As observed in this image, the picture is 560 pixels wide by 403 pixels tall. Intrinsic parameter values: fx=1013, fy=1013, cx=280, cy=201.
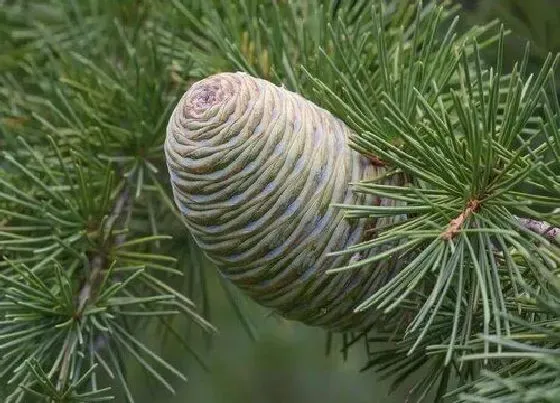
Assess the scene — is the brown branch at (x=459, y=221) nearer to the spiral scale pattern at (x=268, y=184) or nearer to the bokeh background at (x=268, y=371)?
the spiral scale pattern at (x=268, y=184)

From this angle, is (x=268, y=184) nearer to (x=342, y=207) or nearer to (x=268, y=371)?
(x=342, y=207)

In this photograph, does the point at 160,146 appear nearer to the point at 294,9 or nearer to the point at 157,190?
the point at 157,190

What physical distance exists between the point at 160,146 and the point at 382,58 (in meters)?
0.23

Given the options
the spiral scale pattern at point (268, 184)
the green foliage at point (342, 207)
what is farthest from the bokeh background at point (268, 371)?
the spiral scale pattern at point (268, 184)

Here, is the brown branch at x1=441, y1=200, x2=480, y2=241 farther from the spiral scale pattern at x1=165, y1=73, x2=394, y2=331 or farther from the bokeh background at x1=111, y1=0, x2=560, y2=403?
the bokeh background at x1=111, y1=0, x2=560, y2=403

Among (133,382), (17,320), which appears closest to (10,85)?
(17,320)

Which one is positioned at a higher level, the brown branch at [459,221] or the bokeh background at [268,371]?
the brown branch at [459,221]

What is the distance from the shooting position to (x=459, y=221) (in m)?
0.53

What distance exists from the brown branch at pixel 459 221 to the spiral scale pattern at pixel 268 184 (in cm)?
6

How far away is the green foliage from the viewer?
20.7 inches

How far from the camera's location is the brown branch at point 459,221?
530 millimetres

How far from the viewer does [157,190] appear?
77 cm

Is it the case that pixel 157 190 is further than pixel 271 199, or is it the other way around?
pixel 157 190

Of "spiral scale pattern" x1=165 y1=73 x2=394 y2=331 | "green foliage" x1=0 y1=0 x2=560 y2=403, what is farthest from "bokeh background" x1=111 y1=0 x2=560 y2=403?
"spiral scale pattern" x1=165 y1=73 x2=394 y2=331
